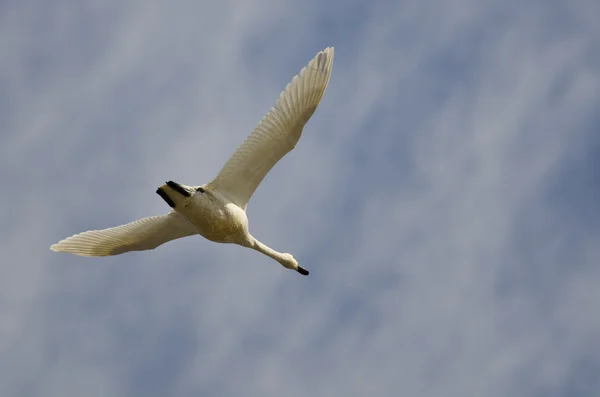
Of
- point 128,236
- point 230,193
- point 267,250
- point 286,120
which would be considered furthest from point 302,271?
point 286,120

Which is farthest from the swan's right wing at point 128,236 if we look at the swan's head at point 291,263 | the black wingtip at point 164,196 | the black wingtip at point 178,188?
the swan's head at point 291,263

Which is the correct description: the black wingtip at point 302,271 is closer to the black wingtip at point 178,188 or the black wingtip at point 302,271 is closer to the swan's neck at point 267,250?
the swan's neck at point 267,250

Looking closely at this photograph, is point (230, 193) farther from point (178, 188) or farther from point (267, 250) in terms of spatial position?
point (267, 250)

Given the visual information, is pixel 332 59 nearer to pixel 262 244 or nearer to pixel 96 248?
pixel 262 244

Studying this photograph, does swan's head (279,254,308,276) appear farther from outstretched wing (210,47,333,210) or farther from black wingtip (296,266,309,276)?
outstretched wing (210,47,333,210)

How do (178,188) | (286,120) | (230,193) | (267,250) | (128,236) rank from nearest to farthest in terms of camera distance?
(178,188) → (286,120) → (230,193) → (128,236) → (267,250)

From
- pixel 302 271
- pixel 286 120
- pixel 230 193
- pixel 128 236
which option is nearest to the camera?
pixel 286 120
